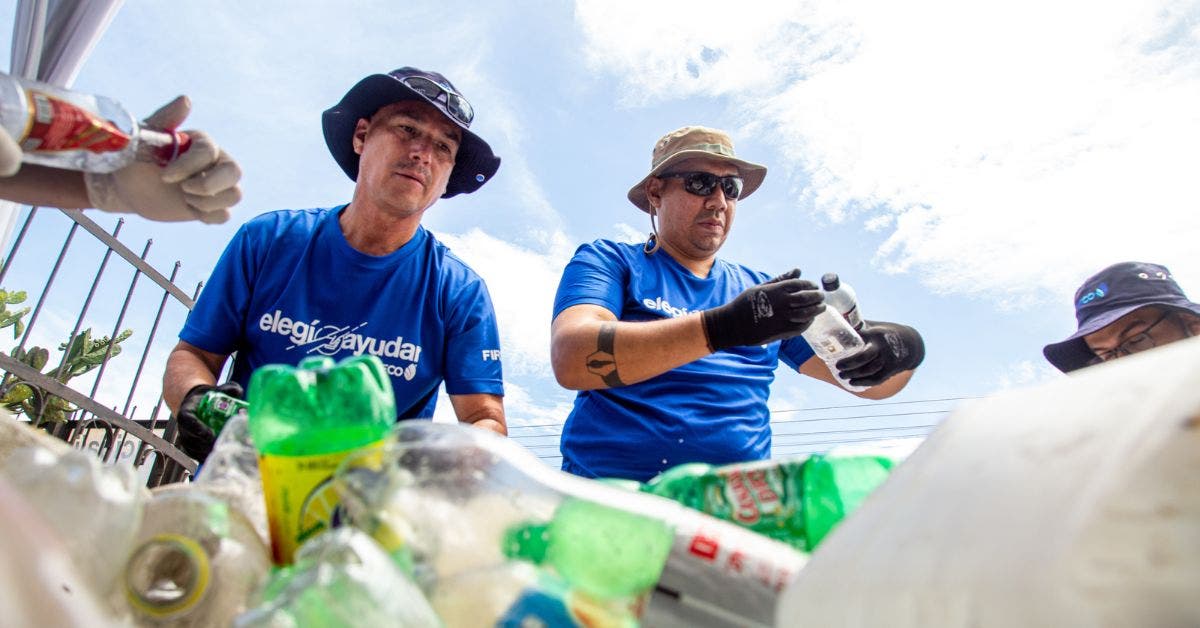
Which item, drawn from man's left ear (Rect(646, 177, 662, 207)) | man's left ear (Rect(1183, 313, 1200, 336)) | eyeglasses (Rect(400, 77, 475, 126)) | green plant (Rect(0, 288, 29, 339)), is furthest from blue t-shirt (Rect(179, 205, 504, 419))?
green plant (Rect(0, 288, 29, 339))

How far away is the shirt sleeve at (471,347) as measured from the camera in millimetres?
2527

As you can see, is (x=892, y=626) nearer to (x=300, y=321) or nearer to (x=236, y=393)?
(x=236, y=393)

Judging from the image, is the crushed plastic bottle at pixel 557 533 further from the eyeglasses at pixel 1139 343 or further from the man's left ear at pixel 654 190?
the eyeglasses at pixel 1139 343

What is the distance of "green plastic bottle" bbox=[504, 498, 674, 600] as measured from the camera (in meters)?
0.80

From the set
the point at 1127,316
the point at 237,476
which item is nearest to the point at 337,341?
the point at 237,476

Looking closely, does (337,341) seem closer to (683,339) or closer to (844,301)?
(683,339)

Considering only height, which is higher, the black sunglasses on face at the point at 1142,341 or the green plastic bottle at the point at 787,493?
the black sunglasses on face at the point at 1142,341

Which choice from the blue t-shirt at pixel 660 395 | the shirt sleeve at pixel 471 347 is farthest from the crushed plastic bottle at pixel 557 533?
the shirt sleeve at pixel 471 347

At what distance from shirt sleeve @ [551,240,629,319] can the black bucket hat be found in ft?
2.04

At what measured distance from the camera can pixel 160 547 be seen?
73 centimetres

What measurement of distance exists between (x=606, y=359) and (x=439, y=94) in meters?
1.20

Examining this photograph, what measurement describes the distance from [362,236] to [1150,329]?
3214 millimetres

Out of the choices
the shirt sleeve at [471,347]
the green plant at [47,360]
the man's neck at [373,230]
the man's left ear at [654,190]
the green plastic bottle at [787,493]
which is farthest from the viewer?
the green plant at [47,360]

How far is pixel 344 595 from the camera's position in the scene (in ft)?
1.89
